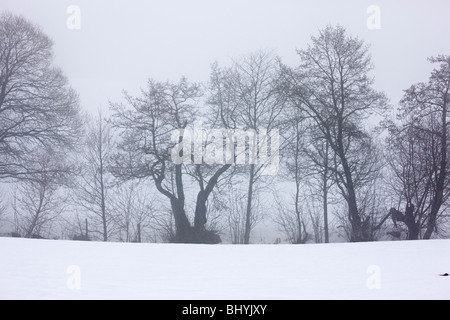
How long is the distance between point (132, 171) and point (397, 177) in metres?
6.37

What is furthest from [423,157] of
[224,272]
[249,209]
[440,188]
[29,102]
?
[29,102]

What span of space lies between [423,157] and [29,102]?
10.0 metres

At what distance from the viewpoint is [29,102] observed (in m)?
13.2

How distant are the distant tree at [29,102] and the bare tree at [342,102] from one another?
5.85 metres

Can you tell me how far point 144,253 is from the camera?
948cm

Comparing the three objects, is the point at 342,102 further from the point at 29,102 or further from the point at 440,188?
the point at 29,102

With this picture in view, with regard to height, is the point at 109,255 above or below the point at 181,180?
below

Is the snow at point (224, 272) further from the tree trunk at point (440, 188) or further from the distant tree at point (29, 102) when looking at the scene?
the distant tree at point (29, 102)

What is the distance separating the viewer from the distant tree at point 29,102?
13.1 meters

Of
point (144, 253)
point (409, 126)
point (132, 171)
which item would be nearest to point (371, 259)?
point (144, 253)

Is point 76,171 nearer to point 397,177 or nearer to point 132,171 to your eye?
point 132,171

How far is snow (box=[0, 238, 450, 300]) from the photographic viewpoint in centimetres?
500

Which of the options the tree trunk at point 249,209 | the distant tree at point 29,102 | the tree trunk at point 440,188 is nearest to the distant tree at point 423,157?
the tree trunk at point 440,188
